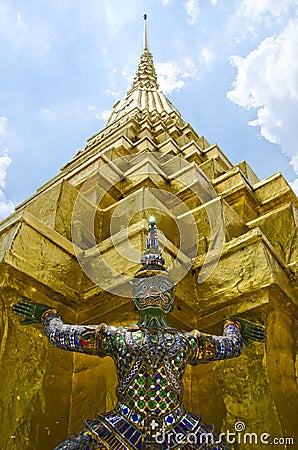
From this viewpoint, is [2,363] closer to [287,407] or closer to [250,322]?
[250,322]

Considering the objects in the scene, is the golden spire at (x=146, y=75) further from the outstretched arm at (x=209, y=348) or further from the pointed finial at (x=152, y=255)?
the outstretched arm at (x=209, y=348)

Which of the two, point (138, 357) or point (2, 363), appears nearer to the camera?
point (138, 357)

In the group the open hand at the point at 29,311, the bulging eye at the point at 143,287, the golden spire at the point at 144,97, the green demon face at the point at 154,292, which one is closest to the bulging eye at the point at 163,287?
the green demon face at the point at 154,292

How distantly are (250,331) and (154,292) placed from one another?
3.12 feet

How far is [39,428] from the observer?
141 inches

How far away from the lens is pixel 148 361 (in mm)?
3018

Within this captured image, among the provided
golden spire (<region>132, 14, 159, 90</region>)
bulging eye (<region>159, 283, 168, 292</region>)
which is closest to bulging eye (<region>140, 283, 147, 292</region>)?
bulging eye (<region>159, 283, 168, 292</region>)

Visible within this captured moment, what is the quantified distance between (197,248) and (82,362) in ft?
6.17

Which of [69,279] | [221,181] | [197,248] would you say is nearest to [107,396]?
[69,279]

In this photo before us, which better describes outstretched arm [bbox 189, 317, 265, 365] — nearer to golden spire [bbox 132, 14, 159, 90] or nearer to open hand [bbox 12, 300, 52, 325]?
open hand [bbox 12, 300, 52, 325]

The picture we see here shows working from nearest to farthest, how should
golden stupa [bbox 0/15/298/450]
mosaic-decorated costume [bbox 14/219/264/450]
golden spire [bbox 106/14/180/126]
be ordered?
mosaic-decorated costume [bbox 14/219/264/450]
golden stupa [bbox 0/15/298/450]
golden spire [bbox 106/14/180/126]

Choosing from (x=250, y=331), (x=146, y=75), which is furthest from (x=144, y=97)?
(x=250, y=331)

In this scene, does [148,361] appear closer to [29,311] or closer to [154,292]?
[154,292]

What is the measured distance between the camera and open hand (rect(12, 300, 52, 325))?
354 centimetres
